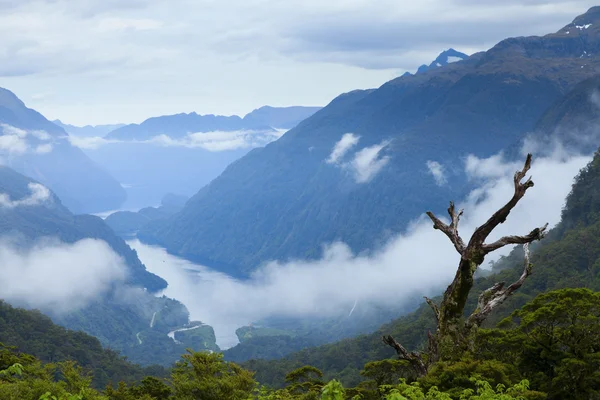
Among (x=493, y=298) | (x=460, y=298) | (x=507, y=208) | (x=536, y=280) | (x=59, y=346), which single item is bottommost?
(x=493, y=298)

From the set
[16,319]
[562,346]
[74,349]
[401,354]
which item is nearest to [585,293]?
[562,346]

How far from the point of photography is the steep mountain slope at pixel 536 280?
94188 millimetres

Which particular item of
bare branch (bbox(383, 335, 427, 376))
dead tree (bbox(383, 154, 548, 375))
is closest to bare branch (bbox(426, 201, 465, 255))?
dead tree (bbox(383, 154, 548, 375))

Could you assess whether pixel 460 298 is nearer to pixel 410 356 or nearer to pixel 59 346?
pixel 410 356

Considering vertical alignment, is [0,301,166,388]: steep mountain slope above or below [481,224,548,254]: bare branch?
above

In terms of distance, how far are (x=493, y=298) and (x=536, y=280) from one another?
282 feet

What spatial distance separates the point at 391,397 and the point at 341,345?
11962 centimetres

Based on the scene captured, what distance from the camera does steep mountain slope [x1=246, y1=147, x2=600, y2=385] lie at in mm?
94188

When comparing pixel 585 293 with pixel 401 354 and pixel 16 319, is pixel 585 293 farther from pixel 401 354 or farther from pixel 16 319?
pixel 16 319

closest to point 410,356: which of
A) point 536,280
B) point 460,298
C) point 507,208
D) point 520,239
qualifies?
point 460,298

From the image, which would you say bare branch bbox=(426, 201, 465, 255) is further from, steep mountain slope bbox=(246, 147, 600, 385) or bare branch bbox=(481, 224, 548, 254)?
steep mountain slope bbox=(246, 147, 600, 385)

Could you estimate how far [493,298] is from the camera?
1898 cm

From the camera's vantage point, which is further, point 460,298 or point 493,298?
point 493,298

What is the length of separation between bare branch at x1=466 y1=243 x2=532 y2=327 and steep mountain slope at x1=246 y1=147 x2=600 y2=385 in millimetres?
64098
